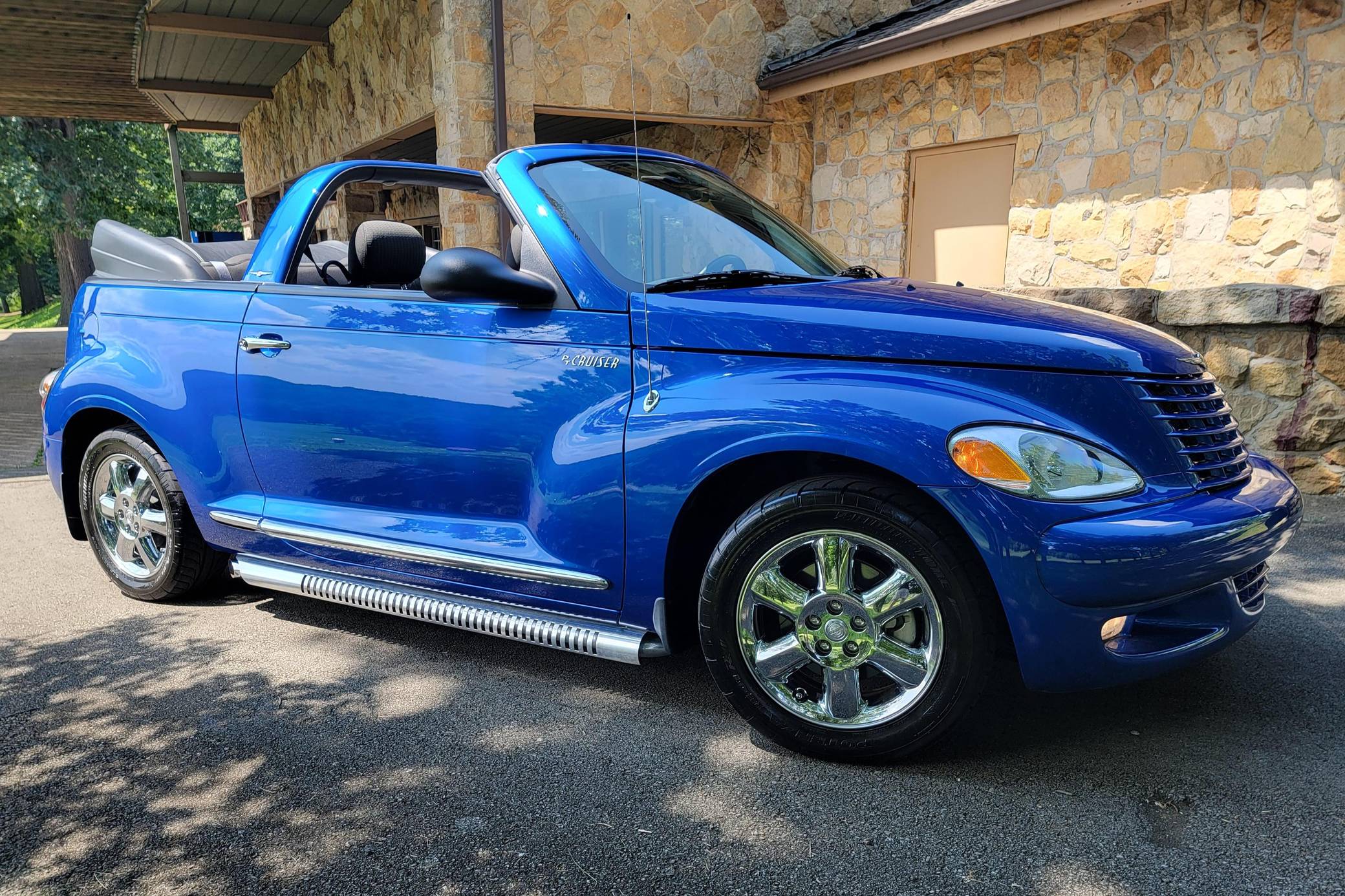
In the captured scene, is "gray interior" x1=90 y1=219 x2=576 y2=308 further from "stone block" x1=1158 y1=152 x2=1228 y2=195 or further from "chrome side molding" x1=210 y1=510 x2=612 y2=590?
"stone block" x1=1158 y1=152 x2=1228 y2=195

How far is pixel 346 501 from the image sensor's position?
11.2 feet

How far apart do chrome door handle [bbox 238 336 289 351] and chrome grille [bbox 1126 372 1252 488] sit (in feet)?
9.41

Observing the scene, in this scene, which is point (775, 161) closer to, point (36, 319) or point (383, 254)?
point (383, 254)

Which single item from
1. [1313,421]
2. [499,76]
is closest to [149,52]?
[499,76]

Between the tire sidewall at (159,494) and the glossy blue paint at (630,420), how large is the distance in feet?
0.51

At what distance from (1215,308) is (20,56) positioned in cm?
1593

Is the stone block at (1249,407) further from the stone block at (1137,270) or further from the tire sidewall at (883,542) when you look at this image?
the tire sidewall at (883,542)

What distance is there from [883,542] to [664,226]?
1.39 metres

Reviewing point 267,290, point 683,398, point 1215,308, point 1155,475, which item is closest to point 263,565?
point 267,290

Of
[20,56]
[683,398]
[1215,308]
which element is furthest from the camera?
[20,56]

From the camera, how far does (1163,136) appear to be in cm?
762

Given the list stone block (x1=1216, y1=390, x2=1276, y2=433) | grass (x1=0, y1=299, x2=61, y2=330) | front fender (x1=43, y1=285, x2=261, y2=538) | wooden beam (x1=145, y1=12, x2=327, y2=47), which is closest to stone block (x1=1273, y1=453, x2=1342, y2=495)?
stone block (x1=1216, y1=390, x2=1276, y2=433)

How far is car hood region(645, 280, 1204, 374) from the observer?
250cm

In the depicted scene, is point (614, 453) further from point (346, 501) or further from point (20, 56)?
point (20, 56)
